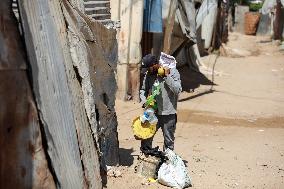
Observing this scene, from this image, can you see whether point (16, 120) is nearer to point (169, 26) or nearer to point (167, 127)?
point (167, 127)

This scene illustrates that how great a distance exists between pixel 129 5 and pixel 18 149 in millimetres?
7889

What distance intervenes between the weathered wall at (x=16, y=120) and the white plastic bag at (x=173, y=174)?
2.94 meters

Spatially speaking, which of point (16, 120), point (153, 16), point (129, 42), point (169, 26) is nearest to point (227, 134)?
point (129, 42)

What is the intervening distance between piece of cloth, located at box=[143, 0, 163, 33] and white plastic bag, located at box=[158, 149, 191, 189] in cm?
554

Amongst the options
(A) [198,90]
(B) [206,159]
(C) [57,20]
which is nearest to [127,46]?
(A) [198,90]

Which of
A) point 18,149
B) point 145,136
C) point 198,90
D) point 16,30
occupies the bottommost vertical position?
point 198,90

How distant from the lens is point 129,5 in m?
10.5

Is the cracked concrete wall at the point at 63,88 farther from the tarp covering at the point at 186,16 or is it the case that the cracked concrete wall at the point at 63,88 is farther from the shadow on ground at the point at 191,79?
the shadow on ground at the point at 191,79

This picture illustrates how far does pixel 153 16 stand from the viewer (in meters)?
11.0

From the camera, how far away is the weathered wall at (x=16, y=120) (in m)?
2.86

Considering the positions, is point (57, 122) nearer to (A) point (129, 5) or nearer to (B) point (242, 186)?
(B) point (242, 186)

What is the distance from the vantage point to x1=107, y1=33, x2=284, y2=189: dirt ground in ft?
20.8

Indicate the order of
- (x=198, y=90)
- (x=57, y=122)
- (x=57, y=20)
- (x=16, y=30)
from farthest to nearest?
(x=198, y=90) < (x=57, y=20) < (x=57, y=122) < (x=16, y=30)

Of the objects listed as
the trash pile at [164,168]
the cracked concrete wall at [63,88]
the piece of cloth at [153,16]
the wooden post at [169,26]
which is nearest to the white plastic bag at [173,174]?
the trash pile at [164,168]
